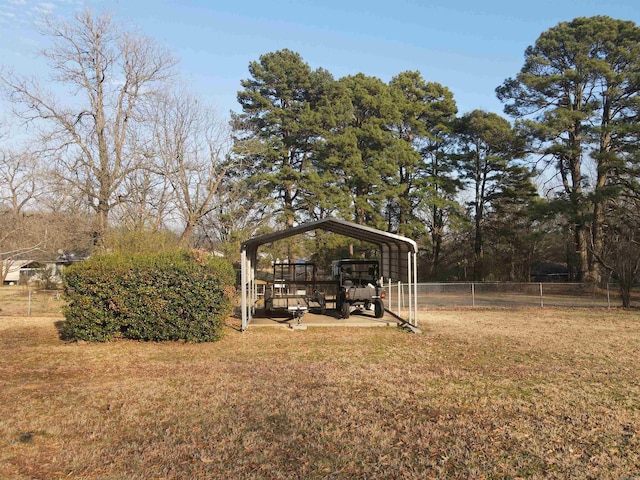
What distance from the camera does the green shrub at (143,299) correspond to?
400 inches

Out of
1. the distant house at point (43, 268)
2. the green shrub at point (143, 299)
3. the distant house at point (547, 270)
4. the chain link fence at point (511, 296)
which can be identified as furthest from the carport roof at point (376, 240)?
the distant house at point (547, 270)

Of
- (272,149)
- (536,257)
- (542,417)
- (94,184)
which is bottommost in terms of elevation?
(542,417)

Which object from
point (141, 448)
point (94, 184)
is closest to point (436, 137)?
point (94, 184)

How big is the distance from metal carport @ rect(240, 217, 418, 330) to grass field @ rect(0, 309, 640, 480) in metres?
2.90

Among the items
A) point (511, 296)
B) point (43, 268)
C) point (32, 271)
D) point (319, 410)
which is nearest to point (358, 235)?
point (511, 296)

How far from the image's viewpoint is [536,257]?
36.4 m

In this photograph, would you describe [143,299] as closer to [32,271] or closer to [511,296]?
[511,296]

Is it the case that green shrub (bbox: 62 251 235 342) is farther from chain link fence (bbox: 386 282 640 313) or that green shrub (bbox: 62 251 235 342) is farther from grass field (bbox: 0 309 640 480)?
chain link fence (bbox: 386 282 640 313)

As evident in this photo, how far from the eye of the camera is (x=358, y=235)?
16703 millimetres

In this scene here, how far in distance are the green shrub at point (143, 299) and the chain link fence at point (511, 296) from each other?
10393mm

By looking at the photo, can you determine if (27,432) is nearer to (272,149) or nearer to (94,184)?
(94,184)

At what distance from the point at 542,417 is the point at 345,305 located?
8888 millimetres

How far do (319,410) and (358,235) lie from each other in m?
11.4

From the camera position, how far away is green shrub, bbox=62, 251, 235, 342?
33.3 feet
